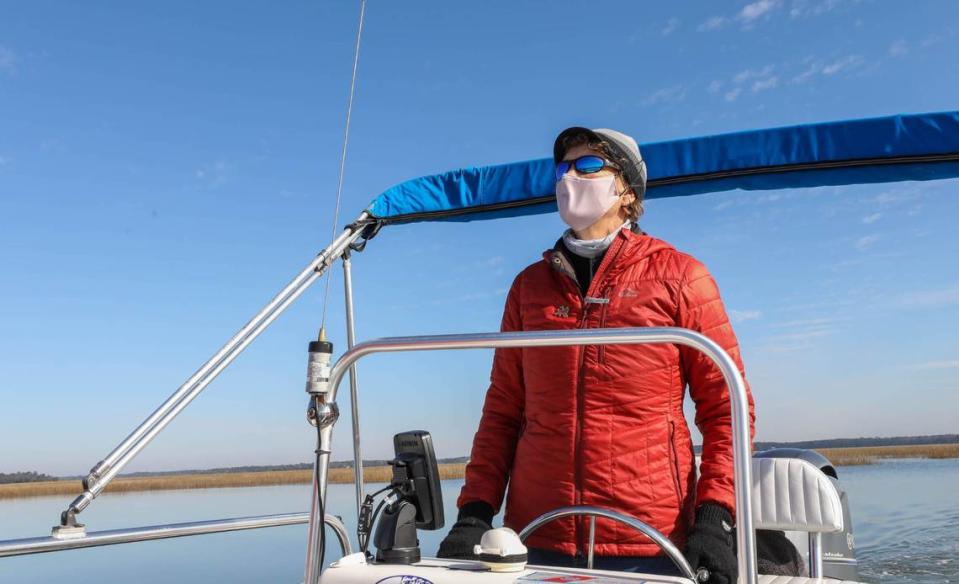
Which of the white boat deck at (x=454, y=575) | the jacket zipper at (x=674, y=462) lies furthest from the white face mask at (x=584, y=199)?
the white boat deck at (x=454, y=575)

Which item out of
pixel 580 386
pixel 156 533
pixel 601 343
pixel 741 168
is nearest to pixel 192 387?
pixel 156 533

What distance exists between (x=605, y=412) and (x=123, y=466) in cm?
142

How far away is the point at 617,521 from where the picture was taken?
5.76 ft

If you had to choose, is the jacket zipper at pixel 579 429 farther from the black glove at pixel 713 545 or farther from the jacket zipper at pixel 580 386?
the black glove at pixel 713 545

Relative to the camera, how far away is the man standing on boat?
1777mm

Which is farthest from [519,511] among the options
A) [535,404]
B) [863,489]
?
[863,489]

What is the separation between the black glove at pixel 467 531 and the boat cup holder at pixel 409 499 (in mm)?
223

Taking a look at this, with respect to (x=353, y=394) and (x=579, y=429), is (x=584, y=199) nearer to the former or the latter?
(x=579, y=429)

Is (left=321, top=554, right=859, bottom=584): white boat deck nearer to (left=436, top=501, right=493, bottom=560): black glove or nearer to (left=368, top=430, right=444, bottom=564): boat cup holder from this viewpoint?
(left=368, top=430, right=444, bottom=564): boat cup holder

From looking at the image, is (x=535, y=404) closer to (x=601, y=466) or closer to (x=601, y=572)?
(x=601, y=466)

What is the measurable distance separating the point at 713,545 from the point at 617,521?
23cm

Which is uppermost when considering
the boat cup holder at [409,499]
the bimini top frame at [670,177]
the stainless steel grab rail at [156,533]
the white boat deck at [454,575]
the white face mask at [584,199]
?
the bimini top frame at [670,177]

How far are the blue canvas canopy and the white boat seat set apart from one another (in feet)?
3.54

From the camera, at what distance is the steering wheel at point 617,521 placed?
1578mm
